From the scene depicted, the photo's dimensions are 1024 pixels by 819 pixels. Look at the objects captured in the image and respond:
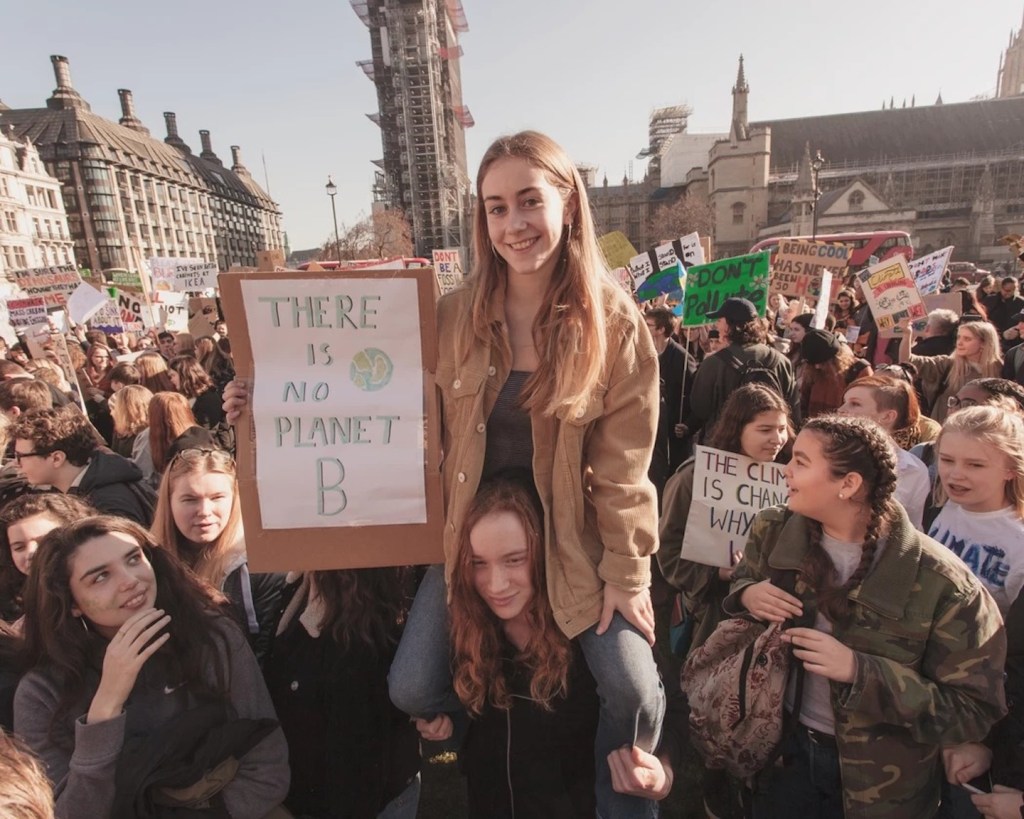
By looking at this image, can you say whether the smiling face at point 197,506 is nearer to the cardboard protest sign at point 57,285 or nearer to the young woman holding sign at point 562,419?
the young woman holding sign at point 562,419

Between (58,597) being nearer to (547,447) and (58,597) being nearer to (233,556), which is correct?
(233,556)

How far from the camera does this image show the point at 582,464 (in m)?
1.93

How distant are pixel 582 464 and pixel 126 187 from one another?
263 ft

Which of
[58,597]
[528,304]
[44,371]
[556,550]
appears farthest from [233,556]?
[44,371]

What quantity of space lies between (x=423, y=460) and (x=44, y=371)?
6.26 m

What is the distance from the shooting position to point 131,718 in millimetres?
1822

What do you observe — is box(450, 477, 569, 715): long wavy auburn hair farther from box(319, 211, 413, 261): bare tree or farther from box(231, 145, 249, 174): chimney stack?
box(231, 145, 249, 174): chimney stack

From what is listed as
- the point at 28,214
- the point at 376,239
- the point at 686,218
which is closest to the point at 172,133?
the point at 28,214

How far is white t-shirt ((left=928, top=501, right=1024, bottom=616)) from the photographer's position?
2.18m

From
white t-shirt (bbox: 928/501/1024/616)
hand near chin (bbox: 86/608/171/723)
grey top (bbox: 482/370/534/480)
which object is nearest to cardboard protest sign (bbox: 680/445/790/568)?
white t-shirt (bbox: 928/501/1024/616)

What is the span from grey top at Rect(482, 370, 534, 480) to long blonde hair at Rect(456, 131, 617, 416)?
6 cm

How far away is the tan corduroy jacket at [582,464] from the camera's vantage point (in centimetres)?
184

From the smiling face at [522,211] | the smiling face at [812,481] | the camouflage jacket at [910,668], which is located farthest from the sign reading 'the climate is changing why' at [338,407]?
the camouflage jacket at [910,668]

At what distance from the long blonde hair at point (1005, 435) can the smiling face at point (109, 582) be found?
3.01 meters
